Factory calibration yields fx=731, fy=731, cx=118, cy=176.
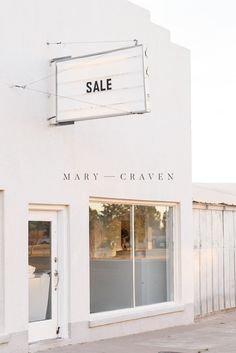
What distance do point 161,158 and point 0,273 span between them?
5168mm

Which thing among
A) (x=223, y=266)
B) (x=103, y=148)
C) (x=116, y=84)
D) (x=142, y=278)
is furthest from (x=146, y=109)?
(x=223, y=266)

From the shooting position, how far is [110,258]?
14055mm

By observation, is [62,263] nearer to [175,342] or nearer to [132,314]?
[132,314]

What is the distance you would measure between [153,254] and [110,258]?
1.60 m

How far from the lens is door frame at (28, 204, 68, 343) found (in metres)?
12.6

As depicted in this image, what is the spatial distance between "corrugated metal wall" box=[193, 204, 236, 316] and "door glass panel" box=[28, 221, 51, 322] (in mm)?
5102

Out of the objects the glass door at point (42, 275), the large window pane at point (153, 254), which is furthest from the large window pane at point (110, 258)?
the glass door at point (42, 275)

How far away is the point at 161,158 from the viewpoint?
15273mm

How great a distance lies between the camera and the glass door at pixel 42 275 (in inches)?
478

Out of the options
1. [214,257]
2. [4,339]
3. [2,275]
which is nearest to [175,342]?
[4,339]

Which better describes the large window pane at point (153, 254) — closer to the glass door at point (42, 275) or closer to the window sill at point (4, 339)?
the glass door at point (42, 275)

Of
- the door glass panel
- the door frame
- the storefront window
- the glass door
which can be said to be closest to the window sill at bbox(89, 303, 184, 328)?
the storefront window

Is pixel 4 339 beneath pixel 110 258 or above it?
beneath

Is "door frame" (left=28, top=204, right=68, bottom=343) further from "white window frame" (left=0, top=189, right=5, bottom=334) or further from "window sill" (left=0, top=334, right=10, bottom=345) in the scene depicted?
"window sill" (left=0, top=334, right=10, bottom=345)
